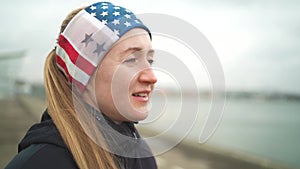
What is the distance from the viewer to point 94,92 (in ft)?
5.24

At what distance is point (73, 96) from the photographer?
5.24 ft

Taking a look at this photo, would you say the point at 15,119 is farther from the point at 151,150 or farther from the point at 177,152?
the point at 151,150

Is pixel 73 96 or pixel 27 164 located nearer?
pixel 27 164

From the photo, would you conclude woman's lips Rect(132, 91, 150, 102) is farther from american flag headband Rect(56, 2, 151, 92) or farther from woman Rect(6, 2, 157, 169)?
american flag headband Rect(56, 2, 151, 92)

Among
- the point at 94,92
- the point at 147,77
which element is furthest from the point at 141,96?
the point at 94,92

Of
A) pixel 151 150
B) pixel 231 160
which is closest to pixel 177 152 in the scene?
pixel 231 160

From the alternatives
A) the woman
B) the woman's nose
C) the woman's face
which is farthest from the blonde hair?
the woman's nose

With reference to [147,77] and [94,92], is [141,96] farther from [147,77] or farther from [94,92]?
[94,92]

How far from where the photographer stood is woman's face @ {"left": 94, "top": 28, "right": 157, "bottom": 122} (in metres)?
1.52

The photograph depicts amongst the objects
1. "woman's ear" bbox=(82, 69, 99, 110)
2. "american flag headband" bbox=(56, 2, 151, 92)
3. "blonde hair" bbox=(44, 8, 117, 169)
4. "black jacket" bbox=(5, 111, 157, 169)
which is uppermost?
"american flag headband" bbox=(56, 2, 151, 92)

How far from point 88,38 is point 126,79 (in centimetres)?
24

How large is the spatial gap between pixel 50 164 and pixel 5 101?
90.0 ft

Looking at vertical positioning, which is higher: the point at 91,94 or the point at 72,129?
the point at 91,94

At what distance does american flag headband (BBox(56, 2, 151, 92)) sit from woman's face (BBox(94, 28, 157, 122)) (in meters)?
0.03
